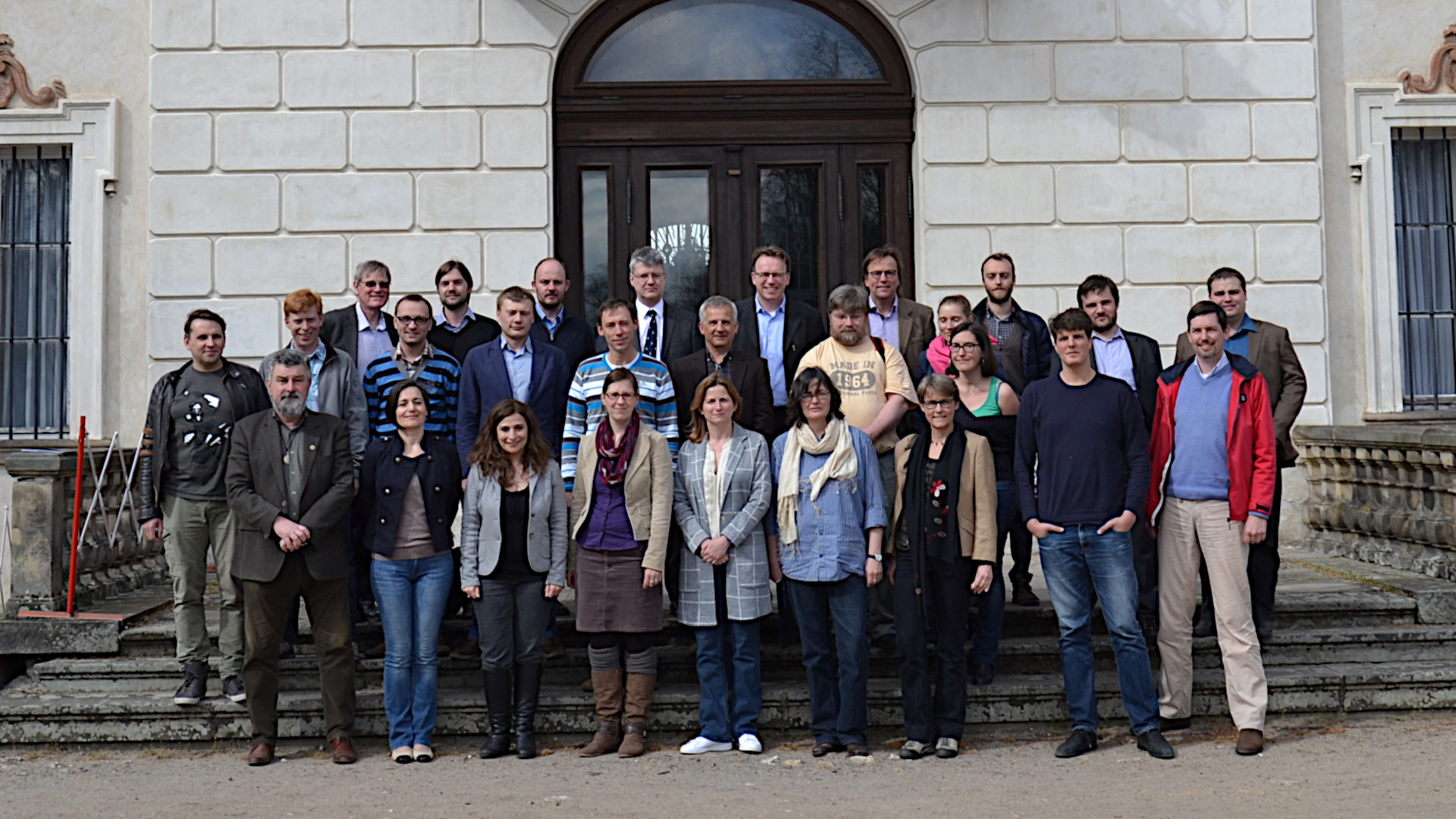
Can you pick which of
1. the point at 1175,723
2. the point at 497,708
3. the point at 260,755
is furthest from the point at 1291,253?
the point at 260,755

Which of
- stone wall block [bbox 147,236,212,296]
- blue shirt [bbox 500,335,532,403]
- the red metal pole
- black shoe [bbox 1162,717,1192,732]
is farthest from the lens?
stone wall block [bbox 147,236,212,296]

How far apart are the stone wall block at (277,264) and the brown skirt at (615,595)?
4772mm

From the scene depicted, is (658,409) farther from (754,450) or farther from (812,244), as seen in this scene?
(812,244)

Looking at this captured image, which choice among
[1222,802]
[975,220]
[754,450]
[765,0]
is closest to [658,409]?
[754,450]

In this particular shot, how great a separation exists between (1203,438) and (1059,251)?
433 centimetres

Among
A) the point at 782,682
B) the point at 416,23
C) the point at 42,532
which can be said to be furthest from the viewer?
the point at 416,23

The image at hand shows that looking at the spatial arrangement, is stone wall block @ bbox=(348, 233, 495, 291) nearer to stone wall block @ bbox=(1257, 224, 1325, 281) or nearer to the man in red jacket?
the man in red jacket

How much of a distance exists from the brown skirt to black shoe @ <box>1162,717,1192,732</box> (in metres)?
2.52

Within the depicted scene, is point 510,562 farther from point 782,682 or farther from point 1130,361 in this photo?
point 1130,361

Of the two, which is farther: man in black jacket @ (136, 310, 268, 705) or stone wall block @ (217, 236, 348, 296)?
stone wall block @ (217, 236, 348, 296)

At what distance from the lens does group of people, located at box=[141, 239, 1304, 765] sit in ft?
20.7

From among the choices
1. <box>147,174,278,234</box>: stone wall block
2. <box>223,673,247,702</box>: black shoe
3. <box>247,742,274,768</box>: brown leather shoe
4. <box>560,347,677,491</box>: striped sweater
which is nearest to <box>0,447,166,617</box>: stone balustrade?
<box>223,673,247,702</box>: black shoe

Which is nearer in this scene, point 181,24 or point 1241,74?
point 181,24

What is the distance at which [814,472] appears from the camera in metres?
6.39
